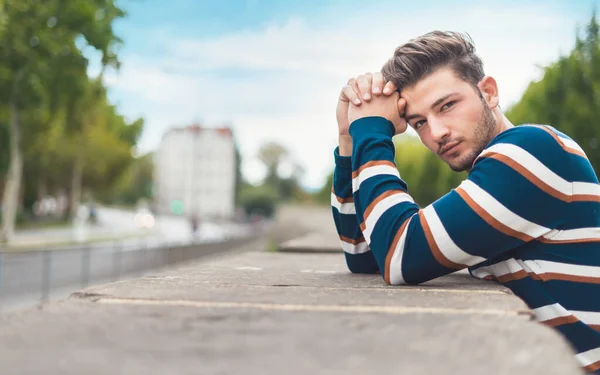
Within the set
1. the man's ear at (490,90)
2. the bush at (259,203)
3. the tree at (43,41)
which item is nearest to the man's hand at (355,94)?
the man's ear at (490,90)

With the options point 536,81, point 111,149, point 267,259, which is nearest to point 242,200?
point 111,149

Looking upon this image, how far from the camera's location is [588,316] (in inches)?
83.4

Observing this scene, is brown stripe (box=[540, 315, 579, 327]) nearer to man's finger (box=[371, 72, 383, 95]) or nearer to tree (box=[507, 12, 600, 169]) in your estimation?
man's finger (box=[371, 72, 383, 95])

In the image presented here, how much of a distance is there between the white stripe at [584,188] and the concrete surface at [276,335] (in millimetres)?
596

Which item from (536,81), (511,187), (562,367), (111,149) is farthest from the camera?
(111,149)

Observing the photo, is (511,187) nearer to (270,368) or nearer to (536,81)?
(270,368)

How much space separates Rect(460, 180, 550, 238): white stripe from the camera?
6.81 feet

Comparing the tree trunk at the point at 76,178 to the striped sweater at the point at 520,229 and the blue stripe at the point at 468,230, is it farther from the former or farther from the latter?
the blue stripe at the point at 468,230

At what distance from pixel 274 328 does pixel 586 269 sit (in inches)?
51.1

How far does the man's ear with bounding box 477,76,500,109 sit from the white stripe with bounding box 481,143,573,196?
0.50 metres

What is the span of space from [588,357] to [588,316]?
0.13 metres

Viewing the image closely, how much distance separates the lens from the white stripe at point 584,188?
2203 millimetres

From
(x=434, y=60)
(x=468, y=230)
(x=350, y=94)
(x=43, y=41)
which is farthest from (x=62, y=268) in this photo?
(x=468, y=230)

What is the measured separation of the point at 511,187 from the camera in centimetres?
209
